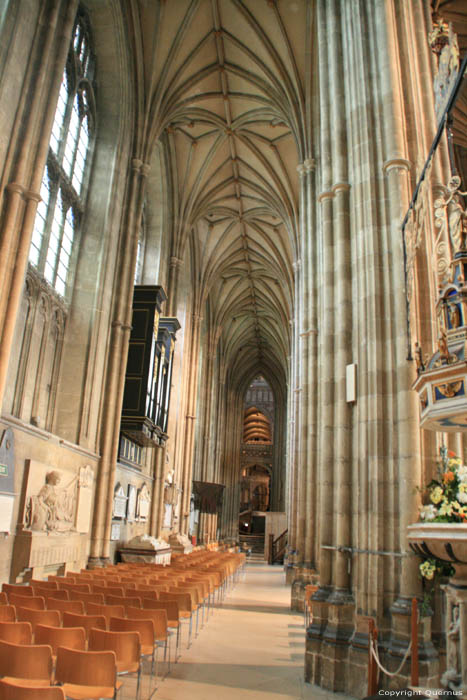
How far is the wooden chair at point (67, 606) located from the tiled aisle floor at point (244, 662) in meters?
1.13

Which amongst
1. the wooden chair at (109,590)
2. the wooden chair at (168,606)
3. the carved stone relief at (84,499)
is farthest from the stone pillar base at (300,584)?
the wooden chair at (168,606)

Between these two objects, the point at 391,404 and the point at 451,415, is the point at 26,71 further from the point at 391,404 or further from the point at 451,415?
the point at 451,415

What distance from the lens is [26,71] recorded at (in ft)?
34.0

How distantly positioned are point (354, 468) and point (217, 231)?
23315 mm

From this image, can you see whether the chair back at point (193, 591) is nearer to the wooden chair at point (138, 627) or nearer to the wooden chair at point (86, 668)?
the wooden chair at point (138, 627)

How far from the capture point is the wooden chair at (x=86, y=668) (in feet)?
12.3

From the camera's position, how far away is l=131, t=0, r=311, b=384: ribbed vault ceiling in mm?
17125

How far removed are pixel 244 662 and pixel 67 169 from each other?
12.5 meters

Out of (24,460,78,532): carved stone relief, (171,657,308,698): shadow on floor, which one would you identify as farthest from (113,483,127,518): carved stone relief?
(171,657,308,698): shadow on floor

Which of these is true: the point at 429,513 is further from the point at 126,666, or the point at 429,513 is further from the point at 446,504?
the point at 126,666

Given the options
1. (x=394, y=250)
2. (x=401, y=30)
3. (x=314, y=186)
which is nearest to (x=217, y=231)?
(x=314, y=186)

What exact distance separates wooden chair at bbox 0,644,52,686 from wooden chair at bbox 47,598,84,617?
1870 millimetres

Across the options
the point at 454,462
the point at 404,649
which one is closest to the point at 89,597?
the point at 404,649

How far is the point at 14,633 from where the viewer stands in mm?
4281
